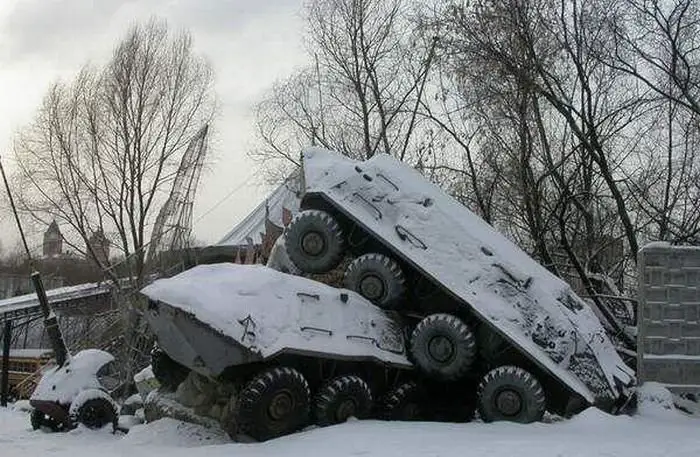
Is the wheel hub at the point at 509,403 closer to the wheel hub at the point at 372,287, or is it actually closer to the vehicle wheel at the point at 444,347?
the vehicle wheel at the point at 444,347

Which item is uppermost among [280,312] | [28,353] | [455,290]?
[455,290]

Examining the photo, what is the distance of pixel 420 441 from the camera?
8258mm

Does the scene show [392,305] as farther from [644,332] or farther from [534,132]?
[534,132]

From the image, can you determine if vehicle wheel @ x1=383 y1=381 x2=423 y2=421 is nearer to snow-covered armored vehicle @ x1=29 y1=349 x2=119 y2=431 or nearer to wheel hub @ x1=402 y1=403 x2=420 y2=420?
wheel hub @ x1=402 y1=403 x2=420 y2=420

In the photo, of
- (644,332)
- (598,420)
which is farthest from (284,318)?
(644,332)

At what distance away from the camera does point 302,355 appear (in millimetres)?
9656

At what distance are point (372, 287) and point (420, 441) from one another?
307cm

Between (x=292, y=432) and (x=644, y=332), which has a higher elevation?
(x=644, y=332)

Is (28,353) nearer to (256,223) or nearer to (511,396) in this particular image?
(256,223)

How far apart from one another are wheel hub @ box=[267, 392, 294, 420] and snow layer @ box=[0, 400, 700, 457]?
0.34 metres

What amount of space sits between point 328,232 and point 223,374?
8.74 feet

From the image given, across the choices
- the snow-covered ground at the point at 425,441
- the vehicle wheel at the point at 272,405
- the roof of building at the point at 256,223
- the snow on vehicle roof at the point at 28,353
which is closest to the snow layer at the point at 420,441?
the snow-covered ground at the point at 425,441

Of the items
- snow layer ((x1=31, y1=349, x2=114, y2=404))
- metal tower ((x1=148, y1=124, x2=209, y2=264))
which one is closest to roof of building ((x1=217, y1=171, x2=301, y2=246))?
metal tower ((x1=148, y1=124, x2=209, y2=264))

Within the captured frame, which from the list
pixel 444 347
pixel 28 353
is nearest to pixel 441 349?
pixel 444 347
